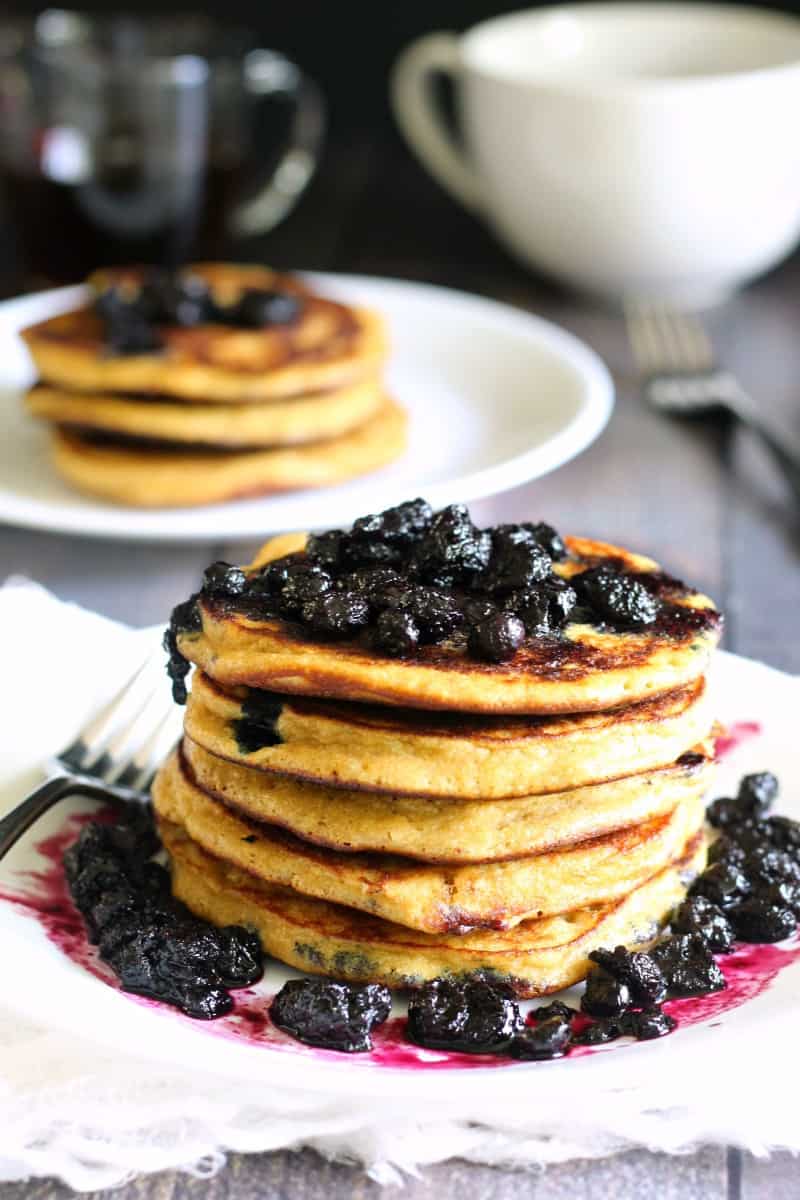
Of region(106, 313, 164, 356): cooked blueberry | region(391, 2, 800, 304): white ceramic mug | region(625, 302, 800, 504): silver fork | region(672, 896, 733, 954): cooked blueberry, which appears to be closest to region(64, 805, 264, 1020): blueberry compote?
region(672, 896, 733, 954): cooked blueberry

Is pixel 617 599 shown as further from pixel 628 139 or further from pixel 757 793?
pixel 628 139

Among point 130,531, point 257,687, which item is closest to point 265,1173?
point 257,687

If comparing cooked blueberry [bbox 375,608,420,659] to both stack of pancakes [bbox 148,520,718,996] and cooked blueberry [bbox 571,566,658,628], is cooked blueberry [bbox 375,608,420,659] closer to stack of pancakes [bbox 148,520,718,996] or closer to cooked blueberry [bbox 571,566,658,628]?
stack of pancakes [bbox 148,520,718,996]

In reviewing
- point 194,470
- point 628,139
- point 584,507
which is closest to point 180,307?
point 194,470

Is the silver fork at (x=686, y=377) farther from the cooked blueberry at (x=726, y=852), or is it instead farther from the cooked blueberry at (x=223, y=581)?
the cooked blueberry at (x=223, y=581)

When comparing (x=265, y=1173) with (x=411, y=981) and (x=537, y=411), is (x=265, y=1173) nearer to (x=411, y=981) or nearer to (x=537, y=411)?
(x=411, y=981)

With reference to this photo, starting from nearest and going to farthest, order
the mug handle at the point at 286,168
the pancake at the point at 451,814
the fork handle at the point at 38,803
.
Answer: the pancake at the point at 451,814, the fork handle at the point at 38,803, the mug handle at the point at 286,168

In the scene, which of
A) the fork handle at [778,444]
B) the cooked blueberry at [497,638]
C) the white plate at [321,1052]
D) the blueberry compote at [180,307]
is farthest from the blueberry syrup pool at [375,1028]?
the fork handle at [778,444]
